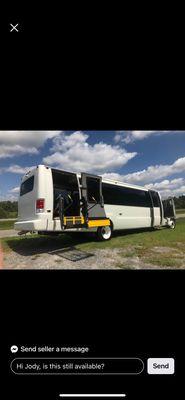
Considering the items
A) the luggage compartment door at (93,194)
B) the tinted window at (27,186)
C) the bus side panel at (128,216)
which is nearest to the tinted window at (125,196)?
the bus side panel at (128,216)

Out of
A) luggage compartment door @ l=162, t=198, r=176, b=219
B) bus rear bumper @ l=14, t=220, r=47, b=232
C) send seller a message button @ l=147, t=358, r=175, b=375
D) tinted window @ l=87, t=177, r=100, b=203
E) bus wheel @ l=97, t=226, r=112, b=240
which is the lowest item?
send seller a message button @ l=147, t=358, r=175, b=375

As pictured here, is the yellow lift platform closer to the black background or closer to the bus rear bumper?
the bus rear bumper

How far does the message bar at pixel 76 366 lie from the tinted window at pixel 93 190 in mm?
6170

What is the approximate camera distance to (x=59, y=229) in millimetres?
6461

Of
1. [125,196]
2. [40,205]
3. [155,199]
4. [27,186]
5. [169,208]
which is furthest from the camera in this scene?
[169,208]

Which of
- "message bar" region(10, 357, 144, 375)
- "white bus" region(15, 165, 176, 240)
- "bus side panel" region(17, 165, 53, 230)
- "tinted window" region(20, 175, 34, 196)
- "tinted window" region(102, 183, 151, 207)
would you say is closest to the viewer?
"message bar" region(10, 357, 144, 375)

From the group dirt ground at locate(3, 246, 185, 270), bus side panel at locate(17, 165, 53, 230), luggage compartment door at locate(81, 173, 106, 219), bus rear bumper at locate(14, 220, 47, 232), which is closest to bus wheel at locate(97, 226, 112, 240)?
luggage compartment door at locate(81, 173, 106, 219)

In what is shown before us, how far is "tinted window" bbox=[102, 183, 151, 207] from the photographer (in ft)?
29.1

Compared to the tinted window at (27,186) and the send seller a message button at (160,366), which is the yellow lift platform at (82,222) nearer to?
the tinted window at (27,186)

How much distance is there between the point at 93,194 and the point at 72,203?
93cm

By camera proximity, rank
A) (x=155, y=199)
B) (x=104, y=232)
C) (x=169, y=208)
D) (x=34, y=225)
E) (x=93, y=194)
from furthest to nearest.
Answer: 1. (x=169, y=208)
2. (x=155, y=199)
3. (x=104, y=232)
4. (x=93, y=194)
5. (x=34, y=225)

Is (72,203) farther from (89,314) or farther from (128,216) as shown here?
(89,314)

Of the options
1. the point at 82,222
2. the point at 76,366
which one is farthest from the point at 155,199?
the point at 76,366

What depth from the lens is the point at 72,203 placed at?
7266 mm
